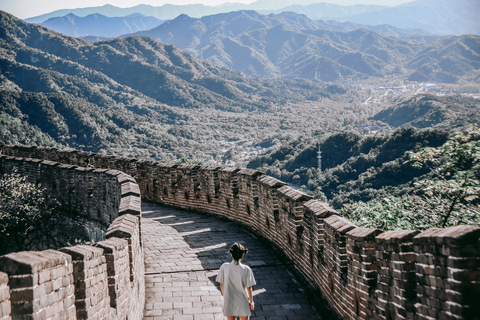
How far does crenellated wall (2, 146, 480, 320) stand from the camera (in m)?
2.89

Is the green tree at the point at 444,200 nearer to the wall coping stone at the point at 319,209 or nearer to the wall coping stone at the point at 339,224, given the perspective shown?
the wall coping stone at the point at 319,209

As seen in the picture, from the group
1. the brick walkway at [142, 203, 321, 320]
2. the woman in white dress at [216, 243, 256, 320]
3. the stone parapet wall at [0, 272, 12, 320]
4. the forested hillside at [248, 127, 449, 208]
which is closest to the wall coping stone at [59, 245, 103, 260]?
the stone parapet wall at [0, 272, 12, 320]

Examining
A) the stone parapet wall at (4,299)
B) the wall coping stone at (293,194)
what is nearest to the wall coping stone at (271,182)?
the wall coping stone at (293,194)

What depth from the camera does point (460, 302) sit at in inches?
113

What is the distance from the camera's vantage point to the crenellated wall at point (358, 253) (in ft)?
9.48

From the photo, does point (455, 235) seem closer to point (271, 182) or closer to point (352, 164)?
point (271, 182)

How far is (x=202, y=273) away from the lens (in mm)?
6887

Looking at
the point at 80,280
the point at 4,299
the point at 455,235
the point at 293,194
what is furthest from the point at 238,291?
the point at 4,299

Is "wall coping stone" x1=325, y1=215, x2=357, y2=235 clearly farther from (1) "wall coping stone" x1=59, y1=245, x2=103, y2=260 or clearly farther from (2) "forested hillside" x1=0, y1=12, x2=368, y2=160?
(2) "forested hillside" x1=0, y1=12, x2=368, y2=160

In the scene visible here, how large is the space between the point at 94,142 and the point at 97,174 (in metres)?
58.0

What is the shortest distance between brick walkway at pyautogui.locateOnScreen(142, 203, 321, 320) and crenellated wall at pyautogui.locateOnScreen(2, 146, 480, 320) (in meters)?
0.30

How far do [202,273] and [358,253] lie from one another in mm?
2993

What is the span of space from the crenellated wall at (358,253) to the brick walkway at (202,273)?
0.30 metres

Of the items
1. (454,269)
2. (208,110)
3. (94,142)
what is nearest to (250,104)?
(208,110)
